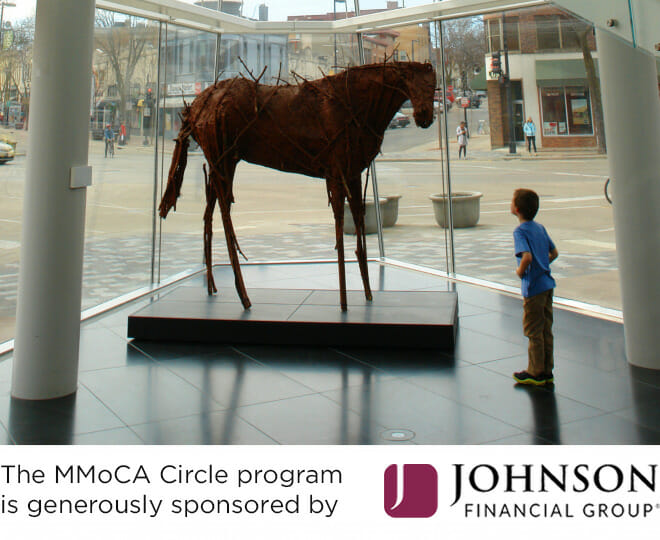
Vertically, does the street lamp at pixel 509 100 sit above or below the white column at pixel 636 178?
above

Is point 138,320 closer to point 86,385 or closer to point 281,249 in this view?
point 86,385

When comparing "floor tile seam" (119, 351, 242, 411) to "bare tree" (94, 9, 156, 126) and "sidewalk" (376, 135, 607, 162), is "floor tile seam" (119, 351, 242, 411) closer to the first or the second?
"bare tree" (94, 9, 156, 126)

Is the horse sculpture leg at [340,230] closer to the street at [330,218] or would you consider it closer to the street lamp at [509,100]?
the street at [330,218]

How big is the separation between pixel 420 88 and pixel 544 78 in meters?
2.63

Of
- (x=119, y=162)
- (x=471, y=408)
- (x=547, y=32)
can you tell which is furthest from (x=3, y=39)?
(x=547, y=32)

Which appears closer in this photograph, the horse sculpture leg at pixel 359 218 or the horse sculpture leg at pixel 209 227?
the horse sculpture leg at pixel 359 218

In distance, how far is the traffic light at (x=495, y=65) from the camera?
7.47m

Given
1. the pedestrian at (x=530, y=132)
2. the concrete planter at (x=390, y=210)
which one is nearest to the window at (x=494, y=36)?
the pedestrian at (x=530, y=132)

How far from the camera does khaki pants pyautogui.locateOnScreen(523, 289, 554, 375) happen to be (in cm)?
428

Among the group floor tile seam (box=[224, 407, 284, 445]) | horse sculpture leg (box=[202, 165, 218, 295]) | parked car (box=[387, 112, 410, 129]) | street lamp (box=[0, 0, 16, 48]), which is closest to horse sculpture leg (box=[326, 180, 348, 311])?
horse sculpture leg (box=[202, 165, 218, 295])

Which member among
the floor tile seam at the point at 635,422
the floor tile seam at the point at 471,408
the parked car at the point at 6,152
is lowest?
the floor tile seam at the point at 635,422

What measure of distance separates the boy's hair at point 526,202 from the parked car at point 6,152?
4018mm

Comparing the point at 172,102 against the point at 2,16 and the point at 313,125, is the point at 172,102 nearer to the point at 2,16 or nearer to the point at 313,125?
the point at 2,16

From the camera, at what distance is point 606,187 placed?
663 cm
